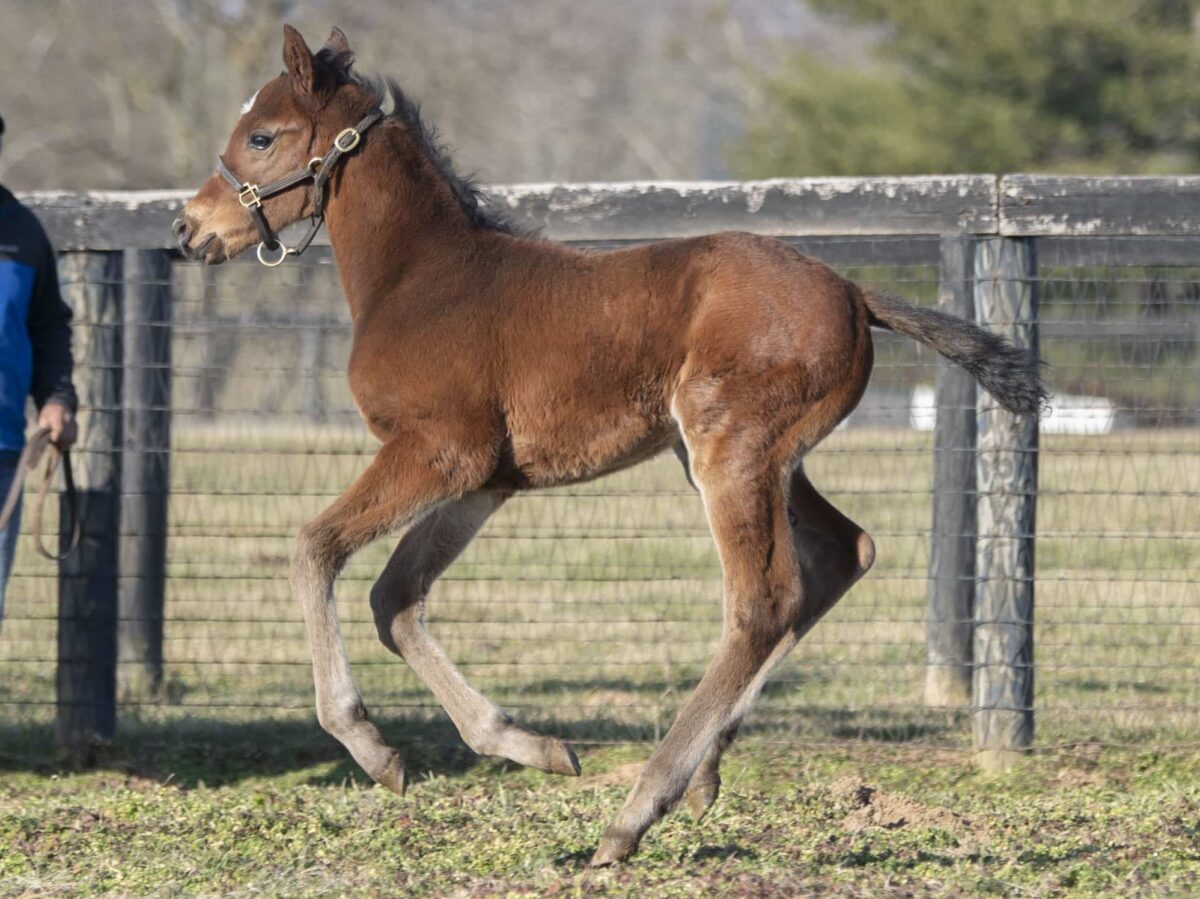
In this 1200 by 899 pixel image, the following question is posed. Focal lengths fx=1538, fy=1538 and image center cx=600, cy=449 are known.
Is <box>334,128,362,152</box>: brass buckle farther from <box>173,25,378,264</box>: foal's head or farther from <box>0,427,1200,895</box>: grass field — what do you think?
<box>0,427,1200,895</box>: grass field

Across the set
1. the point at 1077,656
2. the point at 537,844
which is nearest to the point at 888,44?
the point at 1077,656

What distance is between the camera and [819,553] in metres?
4.55

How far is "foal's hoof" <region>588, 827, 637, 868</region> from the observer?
391cm

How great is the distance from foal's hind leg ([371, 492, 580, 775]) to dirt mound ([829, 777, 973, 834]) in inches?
43.7

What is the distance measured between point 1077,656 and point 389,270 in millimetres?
4085

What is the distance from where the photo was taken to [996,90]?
20.8m

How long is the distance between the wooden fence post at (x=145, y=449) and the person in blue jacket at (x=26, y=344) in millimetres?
758

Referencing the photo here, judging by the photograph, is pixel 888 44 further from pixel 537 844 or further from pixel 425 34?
pixel 537 844

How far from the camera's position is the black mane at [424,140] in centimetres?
457

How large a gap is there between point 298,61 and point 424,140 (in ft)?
1.48

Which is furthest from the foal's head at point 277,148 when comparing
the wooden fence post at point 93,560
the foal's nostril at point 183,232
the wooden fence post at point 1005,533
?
the wooden fence post at point 1005,533

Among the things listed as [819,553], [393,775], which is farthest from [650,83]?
[393,775]

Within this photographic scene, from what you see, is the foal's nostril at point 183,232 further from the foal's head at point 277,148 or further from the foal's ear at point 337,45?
the foal's ear at point 337,45

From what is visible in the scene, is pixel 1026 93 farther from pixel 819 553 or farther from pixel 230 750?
pixel 819 553
